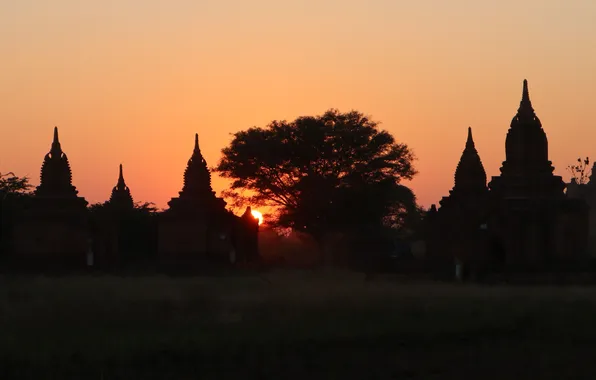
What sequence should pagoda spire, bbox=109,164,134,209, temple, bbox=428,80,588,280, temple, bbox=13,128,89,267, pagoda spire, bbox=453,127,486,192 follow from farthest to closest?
pagoda spire, bbox=109,164,134,209
pagoda spire, bbox=453,127,486,192
temple, bbox=13,128,89,267
temple, bbox=428,80,588,280

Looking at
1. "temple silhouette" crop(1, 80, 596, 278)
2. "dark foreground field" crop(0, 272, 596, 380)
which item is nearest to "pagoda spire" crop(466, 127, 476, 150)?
"temple silhouette" crop(1, 80, 596, 278)

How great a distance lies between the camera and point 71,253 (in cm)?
4034

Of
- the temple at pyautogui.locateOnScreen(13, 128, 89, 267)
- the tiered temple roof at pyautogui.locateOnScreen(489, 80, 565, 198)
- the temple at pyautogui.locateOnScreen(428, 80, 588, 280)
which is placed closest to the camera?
the temple at pyautogui.locateOnScreen(428, 80, 588, 280)

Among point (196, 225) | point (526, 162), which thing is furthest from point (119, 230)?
point (526, 162)

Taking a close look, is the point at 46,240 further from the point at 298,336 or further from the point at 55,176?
the point at 298,336

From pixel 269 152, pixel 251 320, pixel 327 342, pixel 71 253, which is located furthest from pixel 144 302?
pixel 269 152

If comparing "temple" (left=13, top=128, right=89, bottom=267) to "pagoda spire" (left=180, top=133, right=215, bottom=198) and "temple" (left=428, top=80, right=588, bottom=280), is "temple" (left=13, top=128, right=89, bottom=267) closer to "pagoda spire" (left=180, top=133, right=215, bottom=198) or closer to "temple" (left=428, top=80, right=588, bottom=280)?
"pagoda spire" (left=180, top=133, right=215, bottom=198)

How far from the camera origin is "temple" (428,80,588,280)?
3694cm

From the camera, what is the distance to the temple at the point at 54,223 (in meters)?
39.9

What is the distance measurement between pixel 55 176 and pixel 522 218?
15969mm

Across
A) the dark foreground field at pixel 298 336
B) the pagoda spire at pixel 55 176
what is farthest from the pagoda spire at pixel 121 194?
the dark foreground field at pixel 298 336

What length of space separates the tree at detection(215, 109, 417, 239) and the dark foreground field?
24.9m

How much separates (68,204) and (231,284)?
1196 centimetres

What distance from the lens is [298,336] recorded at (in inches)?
654
